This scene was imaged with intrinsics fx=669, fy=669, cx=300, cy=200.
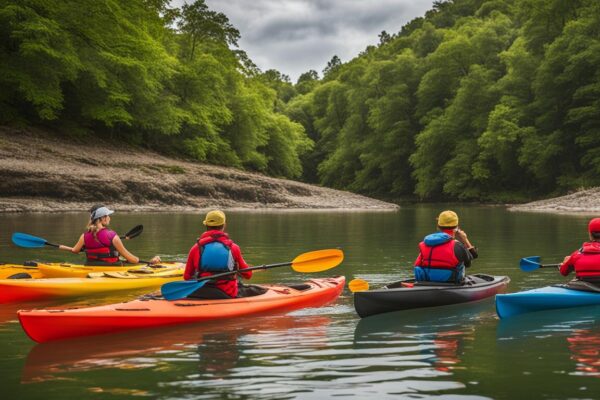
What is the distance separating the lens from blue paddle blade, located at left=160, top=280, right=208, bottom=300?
7176mm

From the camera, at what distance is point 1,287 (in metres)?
8.58

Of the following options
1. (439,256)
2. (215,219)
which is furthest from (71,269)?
(439,256)

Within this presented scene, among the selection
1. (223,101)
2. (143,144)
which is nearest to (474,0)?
(223,101)

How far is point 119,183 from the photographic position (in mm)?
30156

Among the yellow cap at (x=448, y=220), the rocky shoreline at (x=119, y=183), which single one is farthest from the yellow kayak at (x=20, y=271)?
the rocky shoreline at (x=119, y=183)

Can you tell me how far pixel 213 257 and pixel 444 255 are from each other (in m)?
2.83

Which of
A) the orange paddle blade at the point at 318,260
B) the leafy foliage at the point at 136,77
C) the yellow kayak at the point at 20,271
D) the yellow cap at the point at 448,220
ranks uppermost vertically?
the leafy foliage at the point at 136,77

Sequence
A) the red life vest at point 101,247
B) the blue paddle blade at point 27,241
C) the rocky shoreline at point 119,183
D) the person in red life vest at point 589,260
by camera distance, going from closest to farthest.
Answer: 1. the person in red life vest at point 589,260
2. the red life vest at point 101,247
3. the blue paddle blade at point 27,241
4. the rocky shoreline at point 119,183

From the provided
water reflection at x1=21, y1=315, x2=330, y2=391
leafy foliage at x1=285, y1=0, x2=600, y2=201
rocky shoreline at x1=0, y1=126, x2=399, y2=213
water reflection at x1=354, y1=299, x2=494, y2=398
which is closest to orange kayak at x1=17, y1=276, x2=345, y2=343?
water reflection at x1=21, y1=315, x2=330, y2=391

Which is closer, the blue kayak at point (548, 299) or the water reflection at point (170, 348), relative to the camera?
the water reflection at point (170, 348)

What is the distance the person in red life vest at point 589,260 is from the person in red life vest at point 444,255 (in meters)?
1.23

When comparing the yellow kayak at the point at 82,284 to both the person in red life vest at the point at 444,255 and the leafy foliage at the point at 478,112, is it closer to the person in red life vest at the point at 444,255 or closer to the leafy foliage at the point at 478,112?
the person in red life vest at the point at 444,255

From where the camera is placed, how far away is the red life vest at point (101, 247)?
9.91 m

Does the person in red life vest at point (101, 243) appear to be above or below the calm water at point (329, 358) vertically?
above
